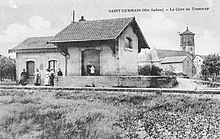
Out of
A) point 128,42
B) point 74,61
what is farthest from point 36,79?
point 128,42

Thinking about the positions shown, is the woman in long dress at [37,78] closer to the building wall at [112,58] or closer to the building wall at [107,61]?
the building wall at [112,58]

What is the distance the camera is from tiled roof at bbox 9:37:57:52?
22000 mm

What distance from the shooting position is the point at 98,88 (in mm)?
12812

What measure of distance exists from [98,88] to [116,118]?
193 inches

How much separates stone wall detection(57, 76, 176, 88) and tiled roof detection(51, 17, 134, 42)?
8.91 ft

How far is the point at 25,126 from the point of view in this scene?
7273 millimetres

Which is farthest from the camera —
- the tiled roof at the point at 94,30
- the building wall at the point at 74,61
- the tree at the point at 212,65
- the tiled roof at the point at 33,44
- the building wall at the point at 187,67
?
the building wall at the point at 187,67

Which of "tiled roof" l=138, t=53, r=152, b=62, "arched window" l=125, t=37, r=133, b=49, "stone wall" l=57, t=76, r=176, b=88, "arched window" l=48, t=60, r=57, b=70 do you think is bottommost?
"stone wall" l=57, t=76, r=176, b=88

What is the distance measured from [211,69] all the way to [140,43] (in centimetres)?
1533

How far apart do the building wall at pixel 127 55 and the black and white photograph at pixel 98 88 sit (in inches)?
2.5

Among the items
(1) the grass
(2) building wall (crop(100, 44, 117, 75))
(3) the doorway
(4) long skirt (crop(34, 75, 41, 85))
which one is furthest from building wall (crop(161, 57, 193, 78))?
(1) the grass

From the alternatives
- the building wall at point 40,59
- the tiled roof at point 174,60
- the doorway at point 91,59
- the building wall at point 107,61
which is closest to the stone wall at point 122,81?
the building wall at point 107,61

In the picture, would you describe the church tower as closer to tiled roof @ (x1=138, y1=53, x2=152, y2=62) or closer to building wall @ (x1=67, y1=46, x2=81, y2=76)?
tiled roof @ (x1=138, y1=53, x2=152, y2=62)

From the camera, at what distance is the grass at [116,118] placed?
260 inches
